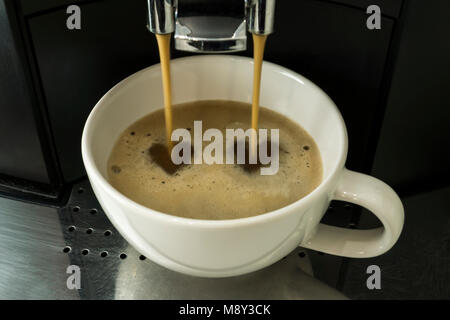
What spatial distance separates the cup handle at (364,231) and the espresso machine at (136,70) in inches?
1.2

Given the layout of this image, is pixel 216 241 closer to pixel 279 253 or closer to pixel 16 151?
pixel 279 253

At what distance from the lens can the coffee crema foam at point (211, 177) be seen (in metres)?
0.52

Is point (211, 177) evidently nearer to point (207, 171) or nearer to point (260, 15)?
point (207, 171)

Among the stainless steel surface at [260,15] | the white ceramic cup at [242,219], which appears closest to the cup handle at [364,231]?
the white ceramic cup at [242,219]

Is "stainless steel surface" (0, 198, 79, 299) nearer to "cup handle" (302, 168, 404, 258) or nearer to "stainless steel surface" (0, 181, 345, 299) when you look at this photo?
"stainless steel surface" (0, 181, 345, 299)

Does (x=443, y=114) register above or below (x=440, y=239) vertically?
above

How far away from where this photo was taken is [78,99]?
0.58 meters

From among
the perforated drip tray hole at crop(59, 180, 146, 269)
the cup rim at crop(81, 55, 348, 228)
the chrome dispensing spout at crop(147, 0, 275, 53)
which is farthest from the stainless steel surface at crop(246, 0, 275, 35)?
the perforated drip tray hole at crop(59, 180, 146, 269)

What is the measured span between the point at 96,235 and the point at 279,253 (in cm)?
19

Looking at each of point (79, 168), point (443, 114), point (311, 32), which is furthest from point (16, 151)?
point (443, 114)

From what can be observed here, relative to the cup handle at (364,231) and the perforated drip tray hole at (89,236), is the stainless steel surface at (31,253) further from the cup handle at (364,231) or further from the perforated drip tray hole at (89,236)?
the cup handle at (364,231)
